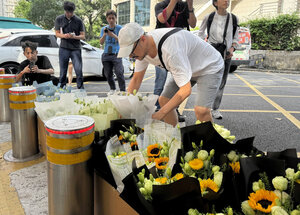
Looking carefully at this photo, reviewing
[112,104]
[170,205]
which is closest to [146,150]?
[170,205]

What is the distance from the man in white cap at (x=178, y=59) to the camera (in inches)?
86.8

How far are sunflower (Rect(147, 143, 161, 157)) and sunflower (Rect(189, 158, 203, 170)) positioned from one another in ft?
1.05

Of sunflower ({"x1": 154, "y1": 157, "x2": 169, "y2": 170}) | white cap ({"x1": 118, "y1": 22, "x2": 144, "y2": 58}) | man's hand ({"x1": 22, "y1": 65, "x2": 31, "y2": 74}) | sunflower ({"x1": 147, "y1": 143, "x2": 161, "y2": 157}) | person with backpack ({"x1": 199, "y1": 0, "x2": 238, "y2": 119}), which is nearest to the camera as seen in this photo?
sunflower ({"x1": 154, "y1": 157, "x2": 169, "y2": 170})

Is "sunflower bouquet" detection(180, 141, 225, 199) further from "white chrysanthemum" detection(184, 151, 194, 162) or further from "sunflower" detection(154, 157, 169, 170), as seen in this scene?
"sunflower" detection(154, 157, 169, 170)

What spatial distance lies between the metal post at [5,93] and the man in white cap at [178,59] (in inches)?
107

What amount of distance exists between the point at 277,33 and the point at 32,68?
17.5m

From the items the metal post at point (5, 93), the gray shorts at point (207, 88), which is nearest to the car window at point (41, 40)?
the metal post at point (5, 93)

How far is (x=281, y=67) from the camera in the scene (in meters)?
17.8

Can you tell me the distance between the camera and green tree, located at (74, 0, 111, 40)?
3781 cm

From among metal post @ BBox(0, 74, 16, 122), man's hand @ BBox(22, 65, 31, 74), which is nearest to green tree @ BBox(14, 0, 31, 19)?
metal post @ BBox(0, 74, 16, 122)

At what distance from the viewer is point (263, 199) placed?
1071 millimetres

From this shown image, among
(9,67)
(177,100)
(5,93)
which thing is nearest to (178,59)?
(177,100)

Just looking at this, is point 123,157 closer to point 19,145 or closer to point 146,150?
point 146,150

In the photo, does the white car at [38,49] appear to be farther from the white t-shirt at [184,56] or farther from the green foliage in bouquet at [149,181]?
the green foliage in bouquet at [149,181]
